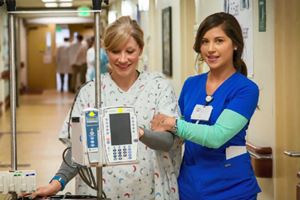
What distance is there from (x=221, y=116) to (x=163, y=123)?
0.74ft

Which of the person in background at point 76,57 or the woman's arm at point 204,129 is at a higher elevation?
the person in background at point 76,57

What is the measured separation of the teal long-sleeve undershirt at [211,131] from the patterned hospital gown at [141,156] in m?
0.14

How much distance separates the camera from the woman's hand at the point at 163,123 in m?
2.27

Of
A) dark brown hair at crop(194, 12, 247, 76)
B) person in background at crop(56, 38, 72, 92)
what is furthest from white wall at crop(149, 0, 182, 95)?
person in background at crop(56, 38, 72, 92)

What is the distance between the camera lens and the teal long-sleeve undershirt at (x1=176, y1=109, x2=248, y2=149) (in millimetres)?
2279

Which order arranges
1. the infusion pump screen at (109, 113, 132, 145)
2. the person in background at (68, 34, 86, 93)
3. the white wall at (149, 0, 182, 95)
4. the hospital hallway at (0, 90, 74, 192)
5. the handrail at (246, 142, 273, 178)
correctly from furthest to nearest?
the person in background at (68, 34, 86, 93), the white wall at (149, 0, 182, 95), the hospital hallway at (0, 90, 74, 192), the handrail at (246, 142, 273, 178), the infusion pump screen at (109, 113, 132, 145)

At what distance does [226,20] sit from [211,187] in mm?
650

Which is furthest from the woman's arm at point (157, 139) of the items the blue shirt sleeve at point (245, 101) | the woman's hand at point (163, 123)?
the blue shirt sleeve at point (245, 101)

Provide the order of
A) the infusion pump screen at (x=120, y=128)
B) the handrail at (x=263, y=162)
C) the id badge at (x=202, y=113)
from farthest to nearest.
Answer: the handrail at (x=263, y=162) → the id badge at (x=202, y=113) → the infusion pump screen at (x=120, y=128)

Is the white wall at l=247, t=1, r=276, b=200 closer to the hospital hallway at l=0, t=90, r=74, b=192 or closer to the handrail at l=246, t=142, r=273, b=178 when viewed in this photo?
the handrail at l=246, t=142, r=273, b=178

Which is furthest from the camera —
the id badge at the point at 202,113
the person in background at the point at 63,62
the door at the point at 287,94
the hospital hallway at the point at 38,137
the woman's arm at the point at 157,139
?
the person in background at the point at 63,62

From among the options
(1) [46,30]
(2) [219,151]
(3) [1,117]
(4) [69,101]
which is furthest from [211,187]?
(1) [46,30]

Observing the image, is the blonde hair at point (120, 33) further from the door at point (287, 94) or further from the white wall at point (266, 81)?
the white wall at point (266, 81)

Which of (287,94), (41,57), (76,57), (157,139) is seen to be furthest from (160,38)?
(41,57)
